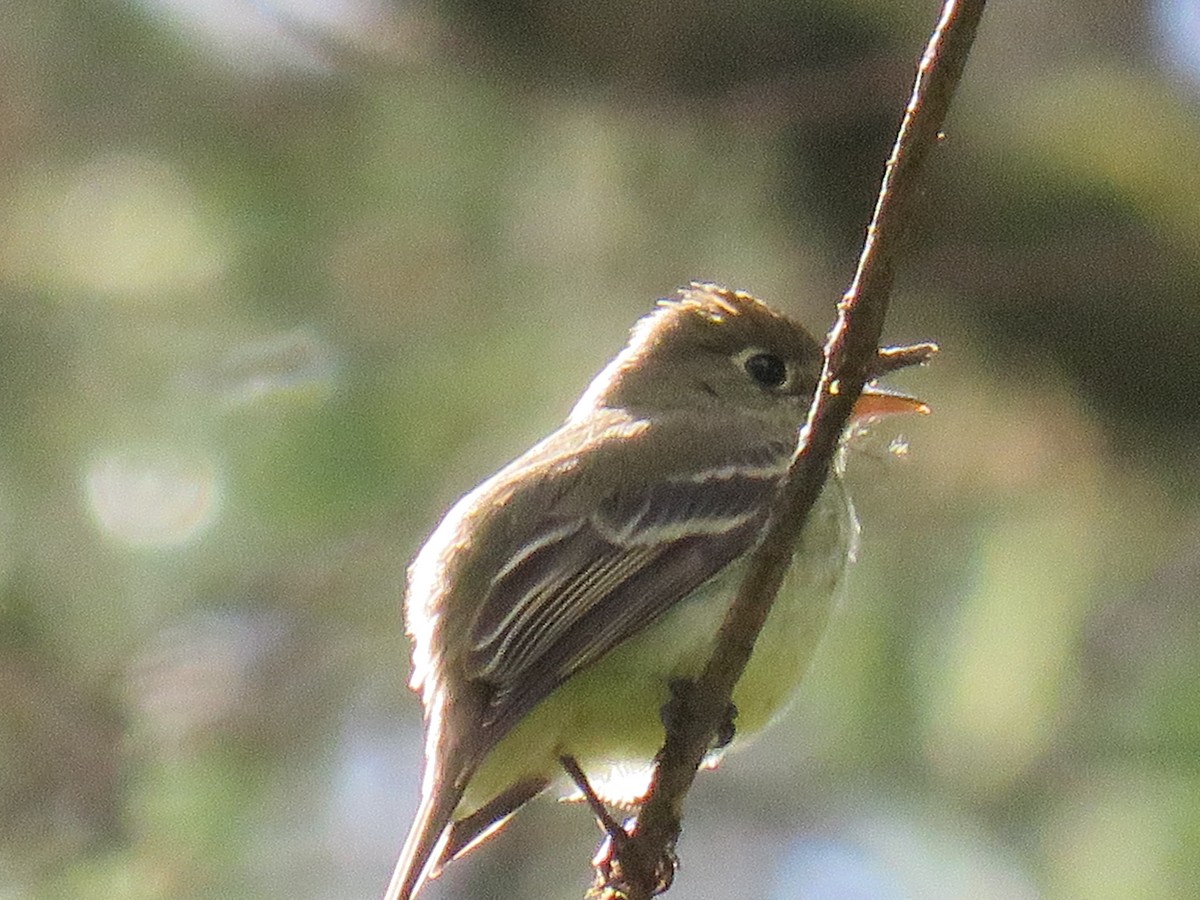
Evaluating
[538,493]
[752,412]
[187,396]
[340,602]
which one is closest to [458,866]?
[340,602]

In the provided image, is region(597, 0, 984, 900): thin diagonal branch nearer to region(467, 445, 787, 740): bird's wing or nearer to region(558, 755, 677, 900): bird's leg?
region(558, 755, 677, 900): bird's leg

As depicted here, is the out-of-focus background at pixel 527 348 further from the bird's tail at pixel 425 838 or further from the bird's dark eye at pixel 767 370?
the bird's tail at pixel 425 838

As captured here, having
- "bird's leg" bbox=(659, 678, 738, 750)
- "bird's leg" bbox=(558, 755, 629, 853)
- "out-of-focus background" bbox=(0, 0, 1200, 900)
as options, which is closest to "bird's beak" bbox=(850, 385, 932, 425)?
"bird's leg" bbox=(659, 678, 738, 750)

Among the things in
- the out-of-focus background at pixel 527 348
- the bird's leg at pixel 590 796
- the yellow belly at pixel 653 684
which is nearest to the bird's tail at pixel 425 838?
the yellow belly at pixel 653 684

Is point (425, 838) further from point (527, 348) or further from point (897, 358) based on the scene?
point (527, 348)

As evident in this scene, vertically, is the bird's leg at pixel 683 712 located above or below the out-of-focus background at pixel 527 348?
below

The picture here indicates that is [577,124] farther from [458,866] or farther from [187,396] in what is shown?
[458,866]
